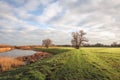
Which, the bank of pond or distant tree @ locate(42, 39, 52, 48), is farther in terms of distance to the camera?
distant tree @ locate(42, 39, 52, 48)

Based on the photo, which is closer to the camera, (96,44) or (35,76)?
(35,76)

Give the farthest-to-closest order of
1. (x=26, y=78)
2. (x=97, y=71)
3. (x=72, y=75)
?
(x=97, y=71), (x=72, y=75), (x=26, y=78)

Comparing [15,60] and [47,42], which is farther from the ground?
[47,42]

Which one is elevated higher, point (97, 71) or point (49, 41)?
point (49, 41)

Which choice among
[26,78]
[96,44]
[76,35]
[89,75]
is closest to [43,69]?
[26,78]

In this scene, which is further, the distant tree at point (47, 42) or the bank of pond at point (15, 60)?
the distant tree at point (47, 42)

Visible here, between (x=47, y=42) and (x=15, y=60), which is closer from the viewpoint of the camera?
(x=15, y=60)

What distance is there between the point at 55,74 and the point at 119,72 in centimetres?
781

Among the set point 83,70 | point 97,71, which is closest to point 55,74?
point 83,70

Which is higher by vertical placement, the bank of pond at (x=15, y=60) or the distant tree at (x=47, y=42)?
the distant tree at (x=47, y=42)

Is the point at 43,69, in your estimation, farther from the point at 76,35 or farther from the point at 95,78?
the point at 76,35

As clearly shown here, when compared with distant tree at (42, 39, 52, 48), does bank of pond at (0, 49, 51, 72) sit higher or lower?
lower

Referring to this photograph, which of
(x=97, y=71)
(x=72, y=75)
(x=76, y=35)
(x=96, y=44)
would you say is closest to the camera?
(x=72, y=75)

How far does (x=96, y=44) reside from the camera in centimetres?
14562
